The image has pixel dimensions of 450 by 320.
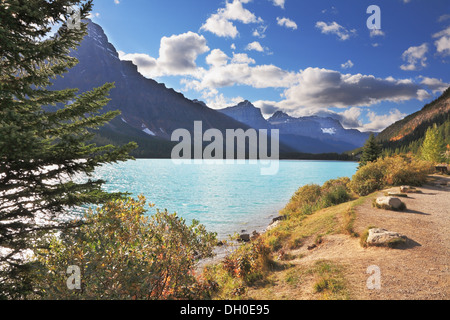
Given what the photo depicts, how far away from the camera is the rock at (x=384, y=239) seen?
871 cm

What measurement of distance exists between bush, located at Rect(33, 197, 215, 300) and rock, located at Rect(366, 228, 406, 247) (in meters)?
6.26

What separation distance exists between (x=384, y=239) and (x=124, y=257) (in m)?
9.18

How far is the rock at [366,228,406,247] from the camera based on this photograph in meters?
8.71

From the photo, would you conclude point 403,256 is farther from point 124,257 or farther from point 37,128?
point 37,128

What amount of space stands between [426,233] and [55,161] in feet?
46.0

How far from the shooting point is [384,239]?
8836 millimetres

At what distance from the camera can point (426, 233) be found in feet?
32.6
